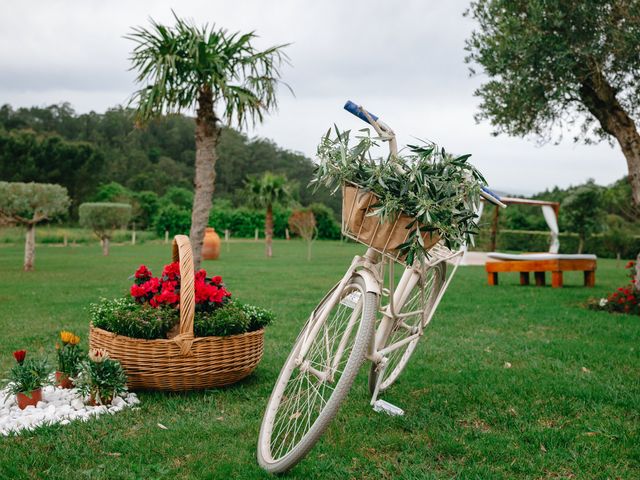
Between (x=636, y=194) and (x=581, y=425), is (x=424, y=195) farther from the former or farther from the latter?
(x=636, y=194)

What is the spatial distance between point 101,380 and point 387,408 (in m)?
1.85

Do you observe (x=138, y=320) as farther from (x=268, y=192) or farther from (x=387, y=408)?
(x=268, y=192)

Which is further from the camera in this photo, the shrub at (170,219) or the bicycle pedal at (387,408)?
the shrub at (170,219)

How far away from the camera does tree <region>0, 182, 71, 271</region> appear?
15398 millimetres

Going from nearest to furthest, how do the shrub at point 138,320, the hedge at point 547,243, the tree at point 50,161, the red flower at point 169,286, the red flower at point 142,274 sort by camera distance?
1. the shrub at point 138,320
2. the red flower at point 169,286
3. the red flower at point 142,274
4. the hedge at point 547,243
5. the tree at point 50,161

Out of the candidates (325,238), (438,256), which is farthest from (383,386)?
(325,238)

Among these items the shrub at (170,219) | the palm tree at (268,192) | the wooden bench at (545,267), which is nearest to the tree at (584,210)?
the wooden bench at (545,267)

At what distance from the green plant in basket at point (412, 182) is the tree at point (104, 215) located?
21.7 metres

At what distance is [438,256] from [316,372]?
1.21 metres

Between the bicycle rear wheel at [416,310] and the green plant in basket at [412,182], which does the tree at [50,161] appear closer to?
the bicycle rear wheel at [416,310]

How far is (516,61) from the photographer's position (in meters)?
8.74

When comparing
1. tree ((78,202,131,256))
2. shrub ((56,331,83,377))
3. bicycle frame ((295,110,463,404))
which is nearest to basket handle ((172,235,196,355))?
shrub ((56,331,83,377))

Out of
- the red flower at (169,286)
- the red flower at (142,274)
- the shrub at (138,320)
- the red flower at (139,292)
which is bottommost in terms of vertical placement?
the shrub at (138,320)

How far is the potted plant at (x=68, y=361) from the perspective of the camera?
411cm
